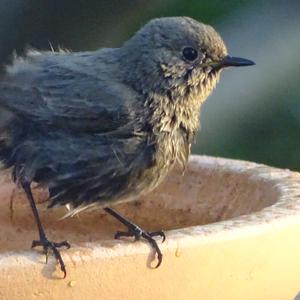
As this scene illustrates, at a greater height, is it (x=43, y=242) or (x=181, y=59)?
(x=181, y=59)

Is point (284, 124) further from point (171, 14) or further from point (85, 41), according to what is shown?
point (85, 41)

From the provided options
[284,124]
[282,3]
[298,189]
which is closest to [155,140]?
[298,189]

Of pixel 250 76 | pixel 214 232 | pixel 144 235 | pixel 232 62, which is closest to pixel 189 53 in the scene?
pixel 232 62

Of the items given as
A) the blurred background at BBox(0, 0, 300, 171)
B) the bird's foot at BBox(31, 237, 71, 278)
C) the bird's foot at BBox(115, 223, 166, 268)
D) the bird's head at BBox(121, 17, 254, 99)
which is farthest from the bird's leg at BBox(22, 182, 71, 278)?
the blurred background at BBox(0, 0, 300, 171)

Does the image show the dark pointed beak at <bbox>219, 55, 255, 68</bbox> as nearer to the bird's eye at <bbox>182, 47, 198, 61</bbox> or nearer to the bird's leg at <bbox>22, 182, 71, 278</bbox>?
the bird's eye at <bbox>182, 47, 198, 61</bbox>

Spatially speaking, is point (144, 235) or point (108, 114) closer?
point (144, 235)

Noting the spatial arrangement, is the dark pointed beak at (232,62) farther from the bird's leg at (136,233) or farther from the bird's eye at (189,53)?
the bird's leg at (136,233)

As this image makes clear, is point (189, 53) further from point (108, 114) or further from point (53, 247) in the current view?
point (53, 247)
